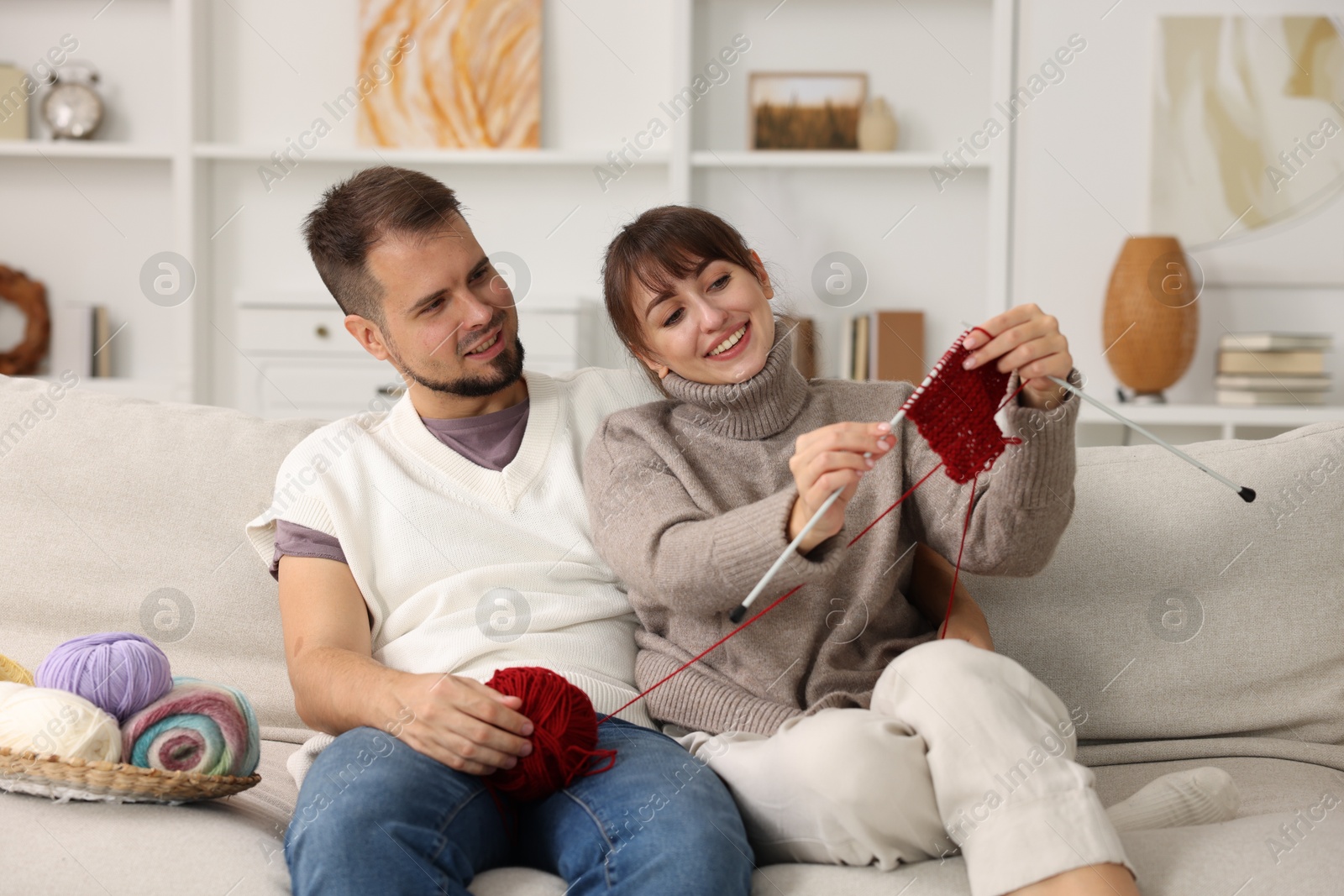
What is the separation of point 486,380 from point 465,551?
0.23 meters

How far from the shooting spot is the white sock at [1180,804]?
1.13 metres

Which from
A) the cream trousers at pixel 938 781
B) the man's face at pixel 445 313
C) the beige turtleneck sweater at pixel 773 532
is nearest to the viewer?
the cream trousers at pixel 938 781

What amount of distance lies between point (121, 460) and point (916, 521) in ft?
3.49

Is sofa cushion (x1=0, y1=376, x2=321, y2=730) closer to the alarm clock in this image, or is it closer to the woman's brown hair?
the woman's brown hair

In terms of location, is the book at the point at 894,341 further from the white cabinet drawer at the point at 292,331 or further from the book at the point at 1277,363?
the white cabinet drawer at the point at 292,331

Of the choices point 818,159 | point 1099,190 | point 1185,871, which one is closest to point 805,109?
point 818,159

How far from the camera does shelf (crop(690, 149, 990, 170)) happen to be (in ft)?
9.93

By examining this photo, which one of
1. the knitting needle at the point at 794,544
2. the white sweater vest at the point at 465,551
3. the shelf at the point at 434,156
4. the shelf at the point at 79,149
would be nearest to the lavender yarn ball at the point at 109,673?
the white sweater vest at the point at 465,551

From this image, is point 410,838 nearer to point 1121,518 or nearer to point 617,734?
point 617,734

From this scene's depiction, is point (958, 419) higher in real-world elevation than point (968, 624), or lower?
higher

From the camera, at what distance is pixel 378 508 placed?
139cm

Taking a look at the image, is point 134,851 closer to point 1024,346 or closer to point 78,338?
point 1024,346

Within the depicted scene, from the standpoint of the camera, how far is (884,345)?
3.09m

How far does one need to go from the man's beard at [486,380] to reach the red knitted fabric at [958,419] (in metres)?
0.56
